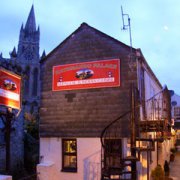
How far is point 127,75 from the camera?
12.0m

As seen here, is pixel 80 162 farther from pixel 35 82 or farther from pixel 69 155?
pixel 35 82

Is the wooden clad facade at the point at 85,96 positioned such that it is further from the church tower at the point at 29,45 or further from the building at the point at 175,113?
the church tower at the point at 29,45

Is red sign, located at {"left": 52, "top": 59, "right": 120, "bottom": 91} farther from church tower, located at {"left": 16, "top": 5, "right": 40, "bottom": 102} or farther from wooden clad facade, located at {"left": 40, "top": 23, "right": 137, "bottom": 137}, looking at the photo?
church tower, located at {"left": 16, "top": 5, "right": 40, "bottom": 102}

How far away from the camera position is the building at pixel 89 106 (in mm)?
11828

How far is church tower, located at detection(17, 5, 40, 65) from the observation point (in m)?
78.6

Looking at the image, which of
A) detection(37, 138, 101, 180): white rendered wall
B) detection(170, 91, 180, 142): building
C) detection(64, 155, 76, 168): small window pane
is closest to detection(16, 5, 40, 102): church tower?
detection(170, 91, 180, 142): building

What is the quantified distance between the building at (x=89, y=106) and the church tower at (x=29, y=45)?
65739 mm

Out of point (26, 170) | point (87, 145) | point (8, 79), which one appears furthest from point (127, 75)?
point (26, 170)

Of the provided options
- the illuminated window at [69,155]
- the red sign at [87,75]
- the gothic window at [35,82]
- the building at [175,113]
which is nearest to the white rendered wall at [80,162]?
the illuminated window at [69,155]

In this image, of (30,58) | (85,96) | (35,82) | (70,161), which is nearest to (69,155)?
(70,161)

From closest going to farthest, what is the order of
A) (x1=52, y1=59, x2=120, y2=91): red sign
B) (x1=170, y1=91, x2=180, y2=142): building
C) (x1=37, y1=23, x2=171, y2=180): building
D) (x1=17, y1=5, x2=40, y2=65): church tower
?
1. (x1=37, y1=23, x2=171, y2=180): building
2. (x1=52, y1=59, x2=120, y2=91): red sign
3. (x1=170, y1=91, x2=180, y2=142): building
4. (x1=17, y1=5, x2=40, y2=65): church tower

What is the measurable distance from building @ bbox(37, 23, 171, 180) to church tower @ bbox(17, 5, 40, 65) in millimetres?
65739

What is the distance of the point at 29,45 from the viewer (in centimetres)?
8325

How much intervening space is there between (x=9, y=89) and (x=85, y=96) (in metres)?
3.70
